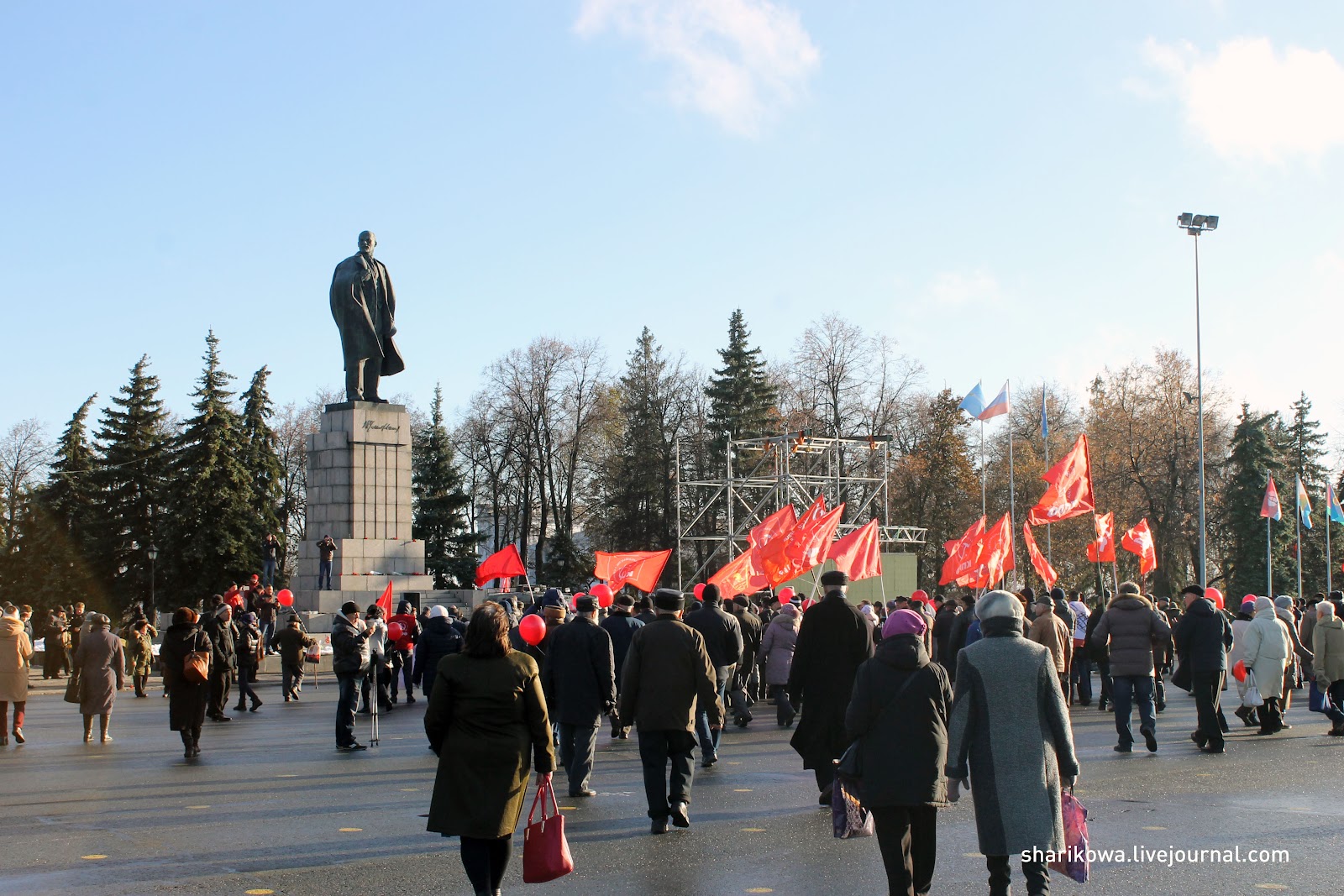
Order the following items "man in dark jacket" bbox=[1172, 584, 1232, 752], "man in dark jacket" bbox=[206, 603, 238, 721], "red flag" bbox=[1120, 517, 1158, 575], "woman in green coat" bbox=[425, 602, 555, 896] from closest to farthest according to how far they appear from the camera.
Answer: "woman in green coat" bbox=[425, 602, 555, 896]
"man in dark jacket" bbox=[1172, 584, 1232, 752]
"man in dark jacket" bbox=[206, 603, 238, 721]
"red flag" bbox=[1120, 517, 1158, 575]

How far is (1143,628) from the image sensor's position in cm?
1302

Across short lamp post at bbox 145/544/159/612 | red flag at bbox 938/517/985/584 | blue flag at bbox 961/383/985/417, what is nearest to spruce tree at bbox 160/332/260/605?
short lamp post at bbox 145/544/159/612

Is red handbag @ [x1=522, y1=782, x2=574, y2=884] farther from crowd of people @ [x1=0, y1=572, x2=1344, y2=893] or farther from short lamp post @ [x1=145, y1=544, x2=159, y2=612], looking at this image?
short lamp post @ [x1=145, y1=544, x2=159, y2=612]

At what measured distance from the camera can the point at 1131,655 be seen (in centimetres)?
1295

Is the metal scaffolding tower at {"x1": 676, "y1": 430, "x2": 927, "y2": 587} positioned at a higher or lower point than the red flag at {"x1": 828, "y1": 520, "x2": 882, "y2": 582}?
higher

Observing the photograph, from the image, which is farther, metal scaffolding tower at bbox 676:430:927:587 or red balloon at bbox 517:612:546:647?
metal scaffolding tower at bbox 676:430:927:587

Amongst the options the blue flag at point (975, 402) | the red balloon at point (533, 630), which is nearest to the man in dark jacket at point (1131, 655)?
the red balloon at point (533, 630)

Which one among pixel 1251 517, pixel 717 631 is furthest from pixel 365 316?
pixel 1251 517

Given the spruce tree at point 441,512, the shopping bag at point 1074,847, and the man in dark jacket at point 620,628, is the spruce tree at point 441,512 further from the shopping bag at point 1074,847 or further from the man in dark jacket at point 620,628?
the shopping bag at point 1074,847

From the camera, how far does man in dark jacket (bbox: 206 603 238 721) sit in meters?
17.4

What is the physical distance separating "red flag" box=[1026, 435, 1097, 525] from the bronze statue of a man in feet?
50.7

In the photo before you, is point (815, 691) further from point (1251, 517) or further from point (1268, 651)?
point (1251, 517)

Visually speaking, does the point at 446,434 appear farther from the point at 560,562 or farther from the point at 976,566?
the point at 976,566
